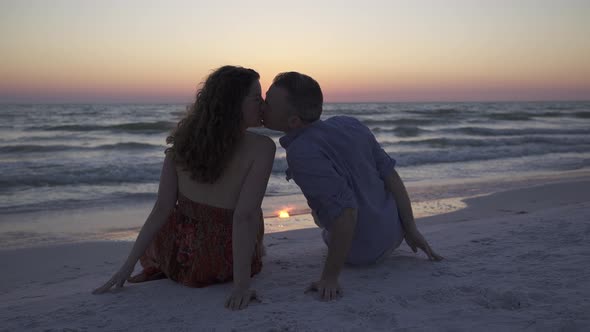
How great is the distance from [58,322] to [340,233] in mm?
1383

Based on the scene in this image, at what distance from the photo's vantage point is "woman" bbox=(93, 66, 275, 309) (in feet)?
8.32

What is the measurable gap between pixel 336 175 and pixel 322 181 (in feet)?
0.25

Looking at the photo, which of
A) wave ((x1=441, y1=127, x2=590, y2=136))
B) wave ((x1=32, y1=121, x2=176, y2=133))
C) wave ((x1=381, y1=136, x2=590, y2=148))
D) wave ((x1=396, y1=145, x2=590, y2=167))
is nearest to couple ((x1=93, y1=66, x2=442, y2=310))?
wave ((x1=396, y1=145, x2=590, y2=167))

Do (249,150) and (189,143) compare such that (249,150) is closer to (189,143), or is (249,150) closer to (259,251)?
(189,143)

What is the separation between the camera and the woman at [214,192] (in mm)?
2537

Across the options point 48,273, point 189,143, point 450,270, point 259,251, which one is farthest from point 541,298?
point 48,273

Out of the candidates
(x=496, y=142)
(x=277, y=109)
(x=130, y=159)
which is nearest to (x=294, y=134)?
(x=277, y=109)

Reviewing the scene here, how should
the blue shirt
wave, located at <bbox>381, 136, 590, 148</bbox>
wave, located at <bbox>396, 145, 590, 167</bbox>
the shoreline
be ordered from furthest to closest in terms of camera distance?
1. wave, located at <bbox>381, 136, 590, 148</bbox>
2. wave, located at <bbox>396, 145, 590, 167</bbox>
3. the shoreline
4. the blue shirt

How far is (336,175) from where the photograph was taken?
98.7 inches

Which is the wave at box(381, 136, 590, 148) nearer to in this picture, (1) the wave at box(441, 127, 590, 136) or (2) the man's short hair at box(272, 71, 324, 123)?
(1) the wave at box(441, 127, 590, 136)

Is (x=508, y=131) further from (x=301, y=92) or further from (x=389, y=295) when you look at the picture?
(x=301, y=92)

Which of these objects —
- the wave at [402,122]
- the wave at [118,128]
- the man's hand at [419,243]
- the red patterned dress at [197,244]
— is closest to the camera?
the red patterned dress at [197,244]

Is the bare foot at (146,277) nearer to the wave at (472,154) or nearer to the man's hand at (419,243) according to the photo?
the man's hand at (419,243)

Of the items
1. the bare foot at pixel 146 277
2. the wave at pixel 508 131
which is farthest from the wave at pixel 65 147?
the wave at pixel 508 131
